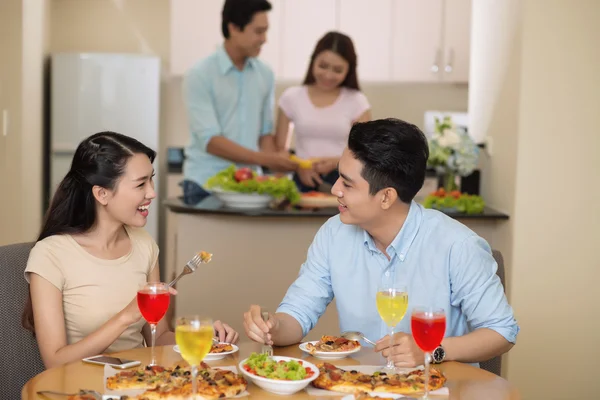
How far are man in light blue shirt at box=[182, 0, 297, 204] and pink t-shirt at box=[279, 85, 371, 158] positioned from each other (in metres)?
0.18

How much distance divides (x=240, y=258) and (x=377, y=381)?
2.56 m

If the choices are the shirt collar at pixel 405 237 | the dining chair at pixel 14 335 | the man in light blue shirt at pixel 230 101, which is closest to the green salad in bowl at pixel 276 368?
the shirt collar at pixel 405 237

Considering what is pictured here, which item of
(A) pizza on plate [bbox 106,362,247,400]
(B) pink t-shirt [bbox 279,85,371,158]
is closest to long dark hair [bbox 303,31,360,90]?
(B) pink t-shirt [bbox 279,85,371,158]

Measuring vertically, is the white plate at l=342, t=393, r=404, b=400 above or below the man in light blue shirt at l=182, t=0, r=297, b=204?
below

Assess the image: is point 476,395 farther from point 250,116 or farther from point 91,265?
point 250,116

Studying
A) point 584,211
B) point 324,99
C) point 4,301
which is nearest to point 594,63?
point 584,211

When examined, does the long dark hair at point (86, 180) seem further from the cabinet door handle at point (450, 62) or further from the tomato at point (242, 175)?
the cabinet door handle at point (450, 62)

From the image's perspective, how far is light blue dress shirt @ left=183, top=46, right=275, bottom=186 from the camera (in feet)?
14.3

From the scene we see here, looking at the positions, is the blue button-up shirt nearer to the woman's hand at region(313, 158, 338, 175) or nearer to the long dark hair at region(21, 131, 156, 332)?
the long dark hair at region(21, 131, 156, 332)

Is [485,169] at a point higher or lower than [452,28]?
lower

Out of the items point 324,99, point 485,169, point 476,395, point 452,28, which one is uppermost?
point 452,28

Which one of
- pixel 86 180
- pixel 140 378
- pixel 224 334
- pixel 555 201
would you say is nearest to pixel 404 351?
pixel 224 334

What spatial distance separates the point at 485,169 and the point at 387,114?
8.54 feet

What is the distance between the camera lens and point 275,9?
254 inches
